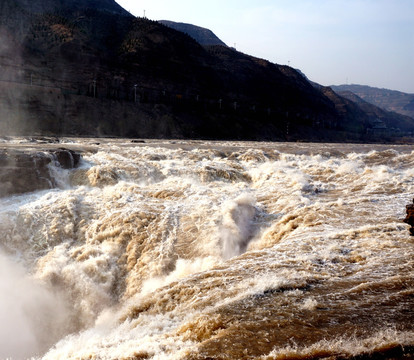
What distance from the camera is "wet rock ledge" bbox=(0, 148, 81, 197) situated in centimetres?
1148

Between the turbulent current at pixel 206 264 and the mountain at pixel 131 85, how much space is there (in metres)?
24.0

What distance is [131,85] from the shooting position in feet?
160

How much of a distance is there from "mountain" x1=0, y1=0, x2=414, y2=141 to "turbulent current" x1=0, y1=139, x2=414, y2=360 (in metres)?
24.0

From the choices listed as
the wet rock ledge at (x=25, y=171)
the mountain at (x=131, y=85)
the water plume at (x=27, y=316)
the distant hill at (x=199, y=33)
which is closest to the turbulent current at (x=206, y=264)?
the water plume at (x=27, y=316)

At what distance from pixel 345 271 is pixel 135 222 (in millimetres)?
5381

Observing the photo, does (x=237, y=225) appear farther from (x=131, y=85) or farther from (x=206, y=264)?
(x=131, y=85)

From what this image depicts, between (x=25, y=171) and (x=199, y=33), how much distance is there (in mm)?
142103

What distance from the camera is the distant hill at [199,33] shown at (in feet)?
456

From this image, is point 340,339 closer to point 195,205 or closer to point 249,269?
point 249,269

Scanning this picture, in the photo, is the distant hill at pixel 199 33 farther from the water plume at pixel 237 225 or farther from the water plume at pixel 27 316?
the water plume at pixel 27 316

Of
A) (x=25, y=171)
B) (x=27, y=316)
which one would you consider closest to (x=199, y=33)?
(x=25, y=171)

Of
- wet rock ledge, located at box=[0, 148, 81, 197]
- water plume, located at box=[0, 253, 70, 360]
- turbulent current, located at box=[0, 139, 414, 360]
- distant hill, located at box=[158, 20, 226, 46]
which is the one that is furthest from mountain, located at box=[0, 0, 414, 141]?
distant hill, located at box=[158, 20, 226, 46]

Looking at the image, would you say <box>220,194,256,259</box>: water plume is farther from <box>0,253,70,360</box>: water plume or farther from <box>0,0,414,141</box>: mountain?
<box>0,0,414,141</box>: mountain

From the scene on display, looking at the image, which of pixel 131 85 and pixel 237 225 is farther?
pixel 131 85
